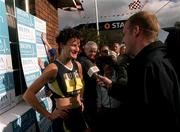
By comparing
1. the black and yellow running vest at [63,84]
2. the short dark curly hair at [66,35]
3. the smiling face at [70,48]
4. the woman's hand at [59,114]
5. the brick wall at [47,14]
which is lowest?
the woman's hand at [59,114]

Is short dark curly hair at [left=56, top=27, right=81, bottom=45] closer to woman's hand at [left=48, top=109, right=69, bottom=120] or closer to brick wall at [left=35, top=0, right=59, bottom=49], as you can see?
woman's hand at [left=48, top=109, right=69, bottom=120]

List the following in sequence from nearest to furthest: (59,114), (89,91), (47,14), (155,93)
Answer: (155,93) → (59,114) → (89,91) → (47,14)

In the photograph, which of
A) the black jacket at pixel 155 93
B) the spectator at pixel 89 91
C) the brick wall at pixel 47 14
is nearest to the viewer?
the black jacket at pixel 155 93

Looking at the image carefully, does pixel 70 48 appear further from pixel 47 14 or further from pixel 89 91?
pixel 47 14

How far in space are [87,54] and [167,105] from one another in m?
3.13

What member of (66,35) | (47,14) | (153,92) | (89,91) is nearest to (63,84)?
(66,35)

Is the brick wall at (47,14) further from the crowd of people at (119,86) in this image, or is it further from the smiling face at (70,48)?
the smiling face at (70,48)

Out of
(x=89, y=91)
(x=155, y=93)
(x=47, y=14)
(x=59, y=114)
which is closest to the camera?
(x=155, y=93)

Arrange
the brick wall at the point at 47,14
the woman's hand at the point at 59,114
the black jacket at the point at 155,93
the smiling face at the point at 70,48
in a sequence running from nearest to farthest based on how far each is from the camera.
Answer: the black jacket at the point at 155,93, the woman's hand at the point at 59,114, the smiling face at the point at 70,48, the brick wall at the point at 47,14

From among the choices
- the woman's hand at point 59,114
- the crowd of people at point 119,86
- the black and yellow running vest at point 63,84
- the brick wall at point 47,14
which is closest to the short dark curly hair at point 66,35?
the crowd of people at point 119,86

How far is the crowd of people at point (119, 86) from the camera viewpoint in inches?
93.7

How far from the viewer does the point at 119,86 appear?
12.6ft

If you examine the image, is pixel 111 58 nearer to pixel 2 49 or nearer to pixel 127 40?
pixel 2 49

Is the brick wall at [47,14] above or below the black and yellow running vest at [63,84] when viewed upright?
above
